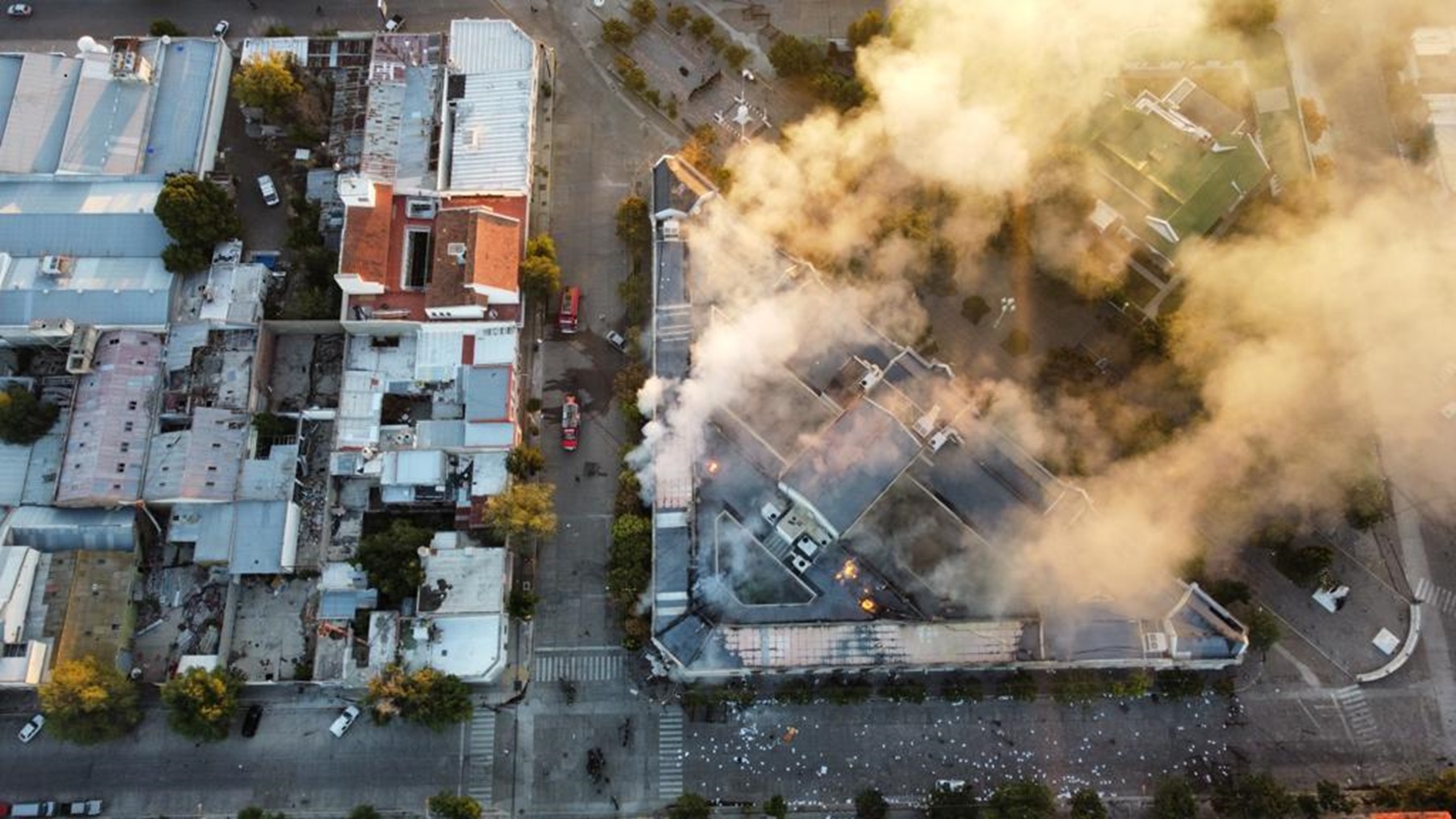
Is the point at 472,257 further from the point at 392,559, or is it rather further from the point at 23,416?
the point at 23,416

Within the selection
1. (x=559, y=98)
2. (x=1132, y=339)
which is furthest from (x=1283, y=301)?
(x=559, y=98)

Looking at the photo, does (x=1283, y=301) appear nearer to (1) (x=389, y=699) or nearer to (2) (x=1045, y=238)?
(2) (x=1045, y=238)

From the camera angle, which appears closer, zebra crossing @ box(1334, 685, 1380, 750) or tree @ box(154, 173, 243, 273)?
zebra crossing @ box(1334, 685, 1380, 750)

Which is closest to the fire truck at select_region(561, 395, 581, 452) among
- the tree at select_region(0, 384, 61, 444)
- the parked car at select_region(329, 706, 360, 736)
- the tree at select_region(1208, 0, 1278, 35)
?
the parked car at select_region(329, 706, 360, 736)

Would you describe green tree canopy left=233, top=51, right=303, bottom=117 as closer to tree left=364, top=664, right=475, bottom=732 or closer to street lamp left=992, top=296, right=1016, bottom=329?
tree left=364, top=664, right=475, bottom=732

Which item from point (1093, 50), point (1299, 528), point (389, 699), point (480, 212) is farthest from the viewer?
point (1093, 50)

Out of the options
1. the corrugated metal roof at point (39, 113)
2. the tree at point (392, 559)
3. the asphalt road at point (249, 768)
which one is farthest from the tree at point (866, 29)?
the corrugated metal roof at point (39, 113)
